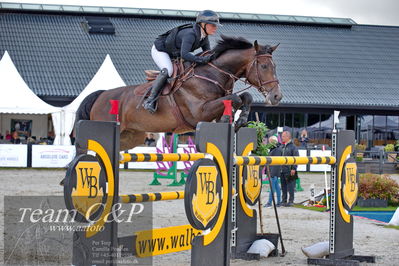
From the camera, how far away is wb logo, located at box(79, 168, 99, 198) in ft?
15.6

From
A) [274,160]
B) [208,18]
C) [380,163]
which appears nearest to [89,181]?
[274,160]

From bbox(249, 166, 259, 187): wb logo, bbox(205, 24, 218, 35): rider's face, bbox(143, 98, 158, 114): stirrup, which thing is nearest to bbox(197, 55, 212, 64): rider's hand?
bbox(205, 24, 218, 35): rider's face

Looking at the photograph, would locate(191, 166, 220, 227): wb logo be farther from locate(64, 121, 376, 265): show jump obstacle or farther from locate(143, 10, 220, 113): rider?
locate(143, 10, 220, 113): rider

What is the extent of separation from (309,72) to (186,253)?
90.0ft

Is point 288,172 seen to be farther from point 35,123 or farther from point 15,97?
point 35,123

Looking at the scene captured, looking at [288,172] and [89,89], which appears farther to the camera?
[89,89]

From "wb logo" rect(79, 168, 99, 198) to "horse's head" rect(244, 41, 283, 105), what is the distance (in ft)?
9.87

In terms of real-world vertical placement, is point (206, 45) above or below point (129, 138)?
above

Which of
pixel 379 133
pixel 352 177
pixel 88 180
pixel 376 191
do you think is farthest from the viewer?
pixel 379 133

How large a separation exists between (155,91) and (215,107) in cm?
79

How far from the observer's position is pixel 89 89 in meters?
22.9

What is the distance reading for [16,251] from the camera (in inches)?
241

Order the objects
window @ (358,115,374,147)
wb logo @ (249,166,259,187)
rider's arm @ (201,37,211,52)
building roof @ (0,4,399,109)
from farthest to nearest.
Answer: window @ (358,115,374,147), building roof @ (0,4,399,109), rider's arm @ (201,37,211,52), wb logo @ (249,166,259,187)

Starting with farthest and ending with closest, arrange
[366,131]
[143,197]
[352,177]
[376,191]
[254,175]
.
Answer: [366,131], [376,191], [254,175], [352,177], [143,197]
